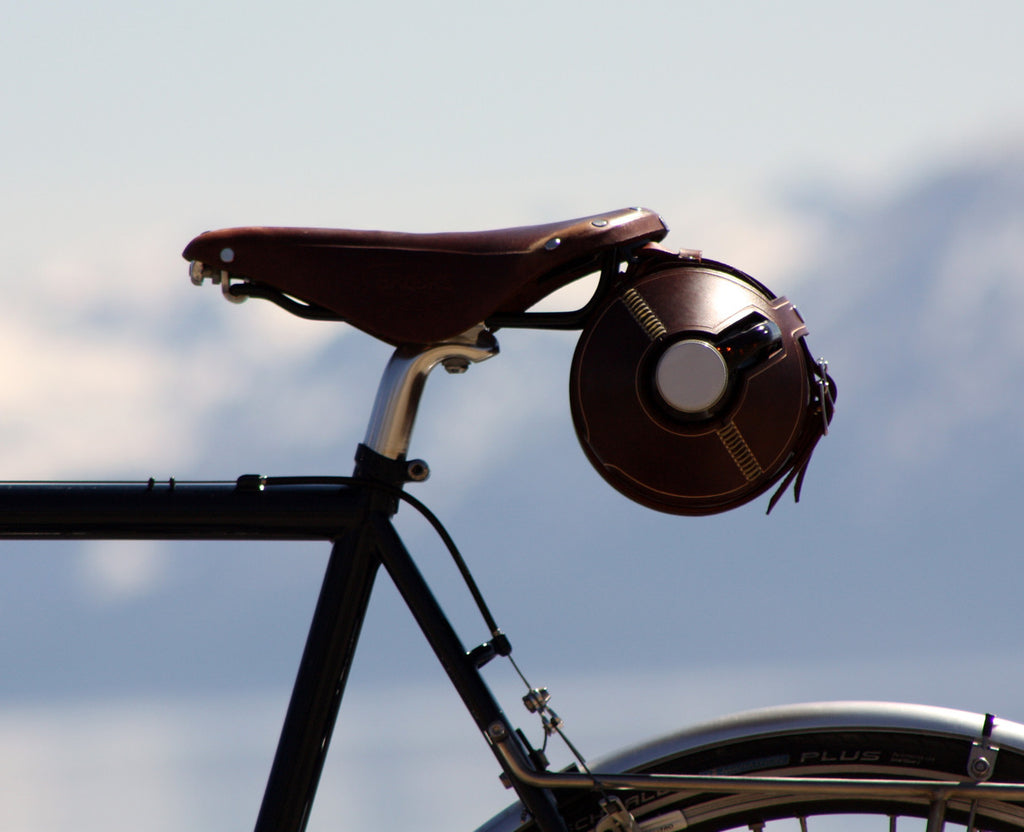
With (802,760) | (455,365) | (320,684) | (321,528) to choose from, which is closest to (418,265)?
(455,365)

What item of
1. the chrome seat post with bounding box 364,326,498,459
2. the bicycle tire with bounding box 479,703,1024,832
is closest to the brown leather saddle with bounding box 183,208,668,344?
the chrome seat post with bounding box 364,326,498,459

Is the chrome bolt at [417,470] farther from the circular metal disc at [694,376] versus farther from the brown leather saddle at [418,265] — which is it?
the circular metal disc at [694,376]

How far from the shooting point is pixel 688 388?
44.2 inches

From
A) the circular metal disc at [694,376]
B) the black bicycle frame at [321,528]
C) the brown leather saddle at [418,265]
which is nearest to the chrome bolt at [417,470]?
the black bicycle frame at [321,528]

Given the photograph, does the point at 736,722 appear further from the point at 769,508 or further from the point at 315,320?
the point at 315,320

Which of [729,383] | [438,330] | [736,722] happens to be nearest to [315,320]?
[438,330]

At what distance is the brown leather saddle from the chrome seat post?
20 millimetres

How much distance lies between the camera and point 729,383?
44.7 inches

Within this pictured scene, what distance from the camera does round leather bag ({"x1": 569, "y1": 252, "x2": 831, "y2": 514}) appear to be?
1136mm

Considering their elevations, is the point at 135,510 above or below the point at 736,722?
above

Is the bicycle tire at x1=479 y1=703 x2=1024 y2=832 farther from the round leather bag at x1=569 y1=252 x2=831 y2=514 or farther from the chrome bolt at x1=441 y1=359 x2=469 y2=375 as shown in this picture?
the chrome bolt at x1=441 y1=359 x2=469 y2=375

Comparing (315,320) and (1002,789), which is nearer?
(1002,789)

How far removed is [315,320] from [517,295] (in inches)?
7.4

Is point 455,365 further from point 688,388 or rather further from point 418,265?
point 688,388
